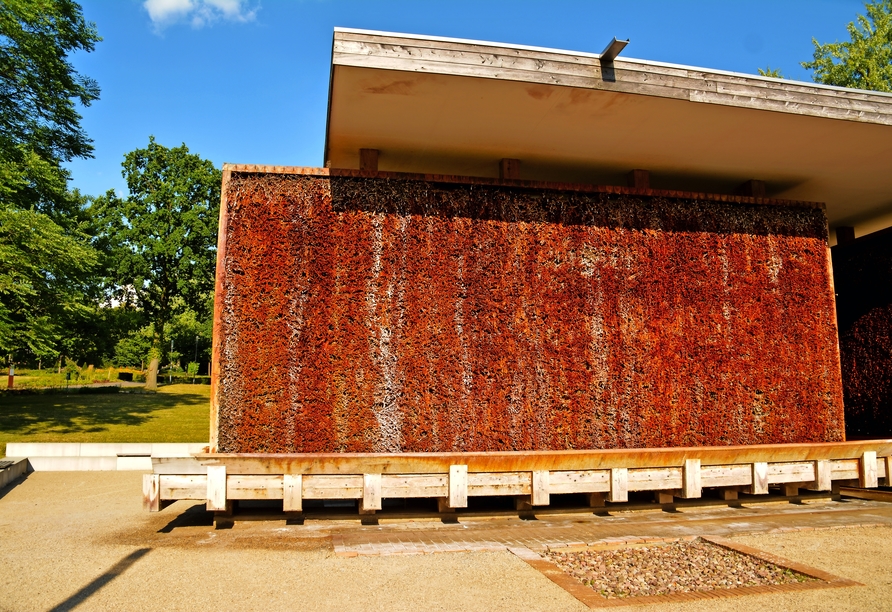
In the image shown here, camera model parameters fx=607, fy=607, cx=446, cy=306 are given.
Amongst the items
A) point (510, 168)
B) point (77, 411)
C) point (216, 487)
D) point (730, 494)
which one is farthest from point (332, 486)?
point (77, 411)

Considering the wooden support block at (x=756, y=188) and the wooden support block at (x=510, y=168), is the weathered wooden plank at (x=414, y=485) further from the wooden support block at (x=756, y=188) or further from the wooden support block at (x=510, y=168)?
the wooden support block at (x=756, y=188)

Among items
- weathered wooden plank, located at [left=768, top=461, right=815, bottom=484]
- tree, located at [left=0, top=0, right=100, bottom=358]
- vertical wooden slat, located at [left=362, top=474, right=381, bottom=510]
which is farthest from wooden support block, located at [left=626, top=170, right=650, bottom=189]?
tree, located at [left=0, top=0, right=100, bottom=358]

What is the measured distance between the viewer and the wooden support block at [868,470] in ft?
27.6

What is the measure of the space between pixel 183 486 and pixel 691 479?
601cm

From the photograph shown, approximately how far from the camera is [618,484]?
739 cm

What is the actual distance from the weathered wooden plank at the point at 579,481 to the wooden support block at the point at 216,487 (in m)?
3.69

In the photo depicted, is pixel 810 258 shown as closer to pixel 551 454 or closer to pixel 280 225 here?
pixel 551 454

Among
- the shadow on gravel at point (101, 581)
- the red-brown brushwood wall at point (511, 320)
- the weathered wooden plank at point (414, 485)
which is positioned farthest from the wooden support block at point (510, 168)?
the shadow on gravel at point (101, 581)

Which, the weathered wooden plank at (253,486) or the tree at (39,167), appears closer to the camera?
the weathered wooden plank at (253,486)

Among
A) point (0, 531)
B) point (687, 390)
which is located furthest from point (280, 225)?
point (687, 390)

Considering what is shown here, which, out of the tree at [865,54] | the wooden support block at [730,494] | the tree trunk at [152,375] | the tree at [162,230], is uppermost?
the tree at [865,54]

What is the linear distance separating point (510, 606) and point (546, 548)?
5.73ft

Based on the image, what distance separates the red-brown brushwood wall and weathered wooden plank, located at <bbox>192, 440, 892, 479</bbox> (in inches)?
17.2

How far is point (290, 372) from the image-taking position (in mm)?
7227
